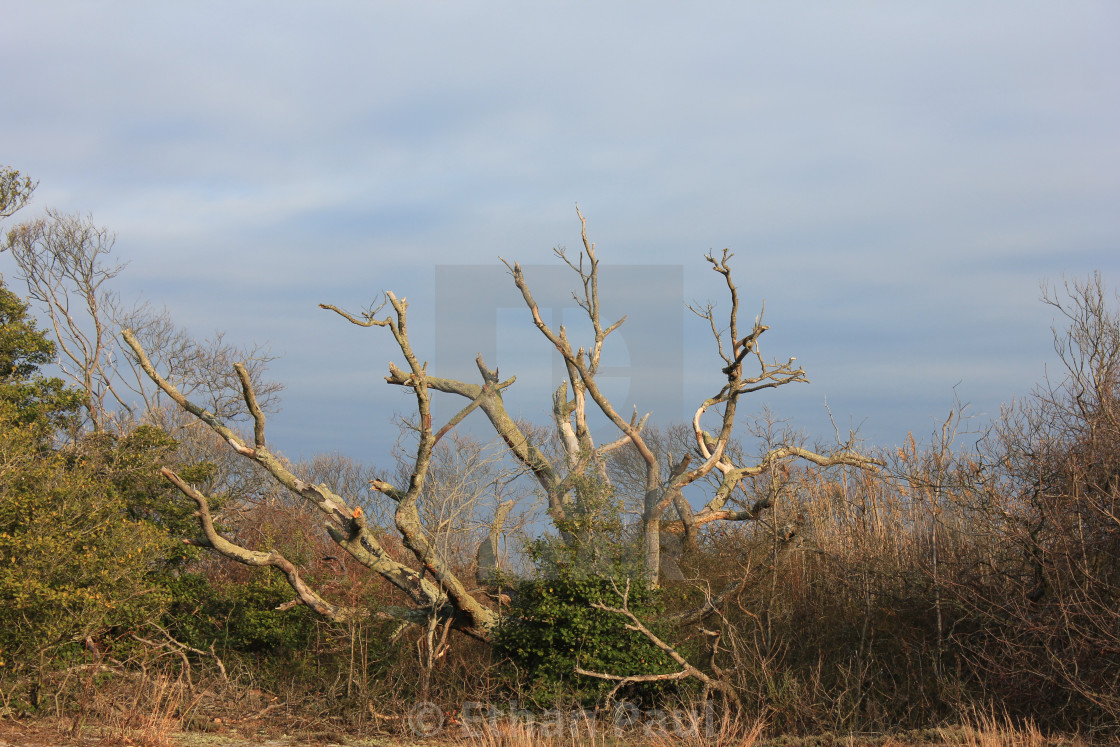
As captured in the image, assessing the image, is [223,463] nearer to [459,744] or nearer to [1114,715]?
[459,744]

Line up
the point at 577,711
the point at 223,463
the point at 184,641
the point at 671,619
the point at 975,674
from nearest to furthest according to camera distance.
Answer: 1. the point at 975,674
2. the point at 577,711
3. the point at 671,619
4. the point at 184,641
5. the point at 223,463

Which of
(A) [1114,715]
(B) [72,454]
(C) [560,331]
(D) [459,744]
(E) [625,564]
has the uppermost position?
(C) [560,331]

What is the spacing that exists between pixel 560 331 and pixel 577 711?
6.21 metres

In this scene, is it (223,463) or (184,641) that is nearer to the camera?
(184,641)

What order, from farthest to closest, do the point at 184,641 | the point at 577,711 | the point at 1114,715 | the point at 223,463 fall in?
the point at 223,463 → the point at 184,641 → the point at 577,711 → the point at 1114,715

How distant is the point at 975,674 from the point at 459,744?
5615 mm

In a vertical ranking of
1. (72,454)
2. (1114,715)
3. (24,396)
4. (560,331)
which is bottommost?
(1114,715)

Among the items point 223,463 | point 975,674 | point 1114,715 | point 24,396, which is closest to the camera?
point 1114,715

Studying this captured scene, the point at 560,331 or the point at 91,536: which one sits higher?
the point at 560,331

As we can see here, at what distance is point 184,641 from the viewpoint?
12.4m

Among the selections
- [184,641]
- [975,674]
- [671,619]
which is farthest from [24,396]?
[975,674]

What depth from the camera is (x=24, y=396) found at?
14.0 meters

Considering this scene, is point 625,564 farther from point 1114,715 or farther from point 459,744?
point 1114,715

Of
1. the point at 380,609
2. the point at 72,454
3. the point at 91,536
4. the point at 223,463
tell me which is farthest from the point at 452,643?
the point at 223,463
